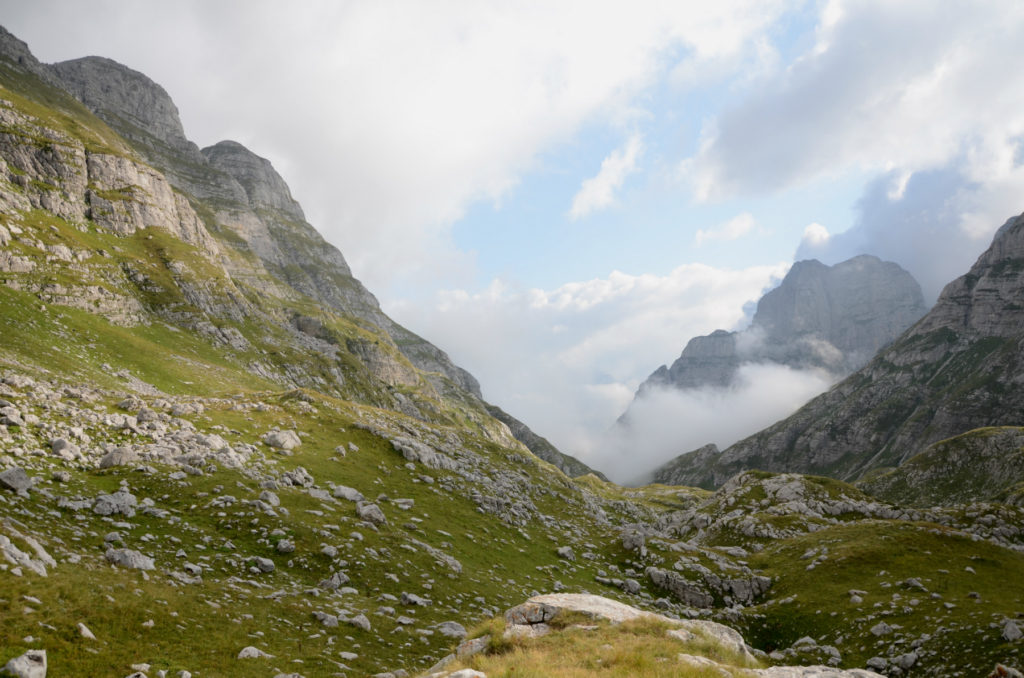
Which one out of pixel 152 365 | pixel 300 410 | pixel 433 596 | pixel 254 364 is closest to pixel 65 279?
pixel 152 365

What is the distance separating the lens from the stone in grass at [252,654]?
16469 millimetres

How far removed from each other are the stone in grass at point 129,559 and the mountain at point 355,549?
0.13 m

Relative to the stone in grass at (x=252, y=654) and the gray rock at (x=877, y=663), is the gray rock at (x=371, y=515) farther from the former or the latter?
the gray rock at (x=877, y=663)

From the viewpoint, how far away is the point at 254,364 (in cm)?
10706

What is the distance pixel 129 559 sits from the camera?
2028 centimetres

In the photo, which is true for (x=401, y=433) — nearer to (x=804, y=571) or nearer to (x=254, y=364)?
(x=804, y=571)

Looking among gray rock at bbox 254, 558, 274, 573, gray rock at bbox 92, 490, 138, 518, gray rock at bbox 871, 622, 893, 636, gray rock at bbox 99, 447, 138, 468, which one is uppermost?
gray rock at bbox 99, 447, 138, 468

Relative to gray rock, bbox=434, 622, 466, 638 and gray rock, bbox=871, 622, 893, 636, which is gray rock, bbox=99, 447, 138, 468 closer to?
gray rock, bbox=434, 622, 466, 638

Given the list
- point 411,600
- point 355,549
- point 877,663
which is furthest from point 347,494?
point 877,663

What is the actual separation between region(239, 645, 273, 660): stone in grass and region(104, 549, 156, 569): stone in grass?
7.37m

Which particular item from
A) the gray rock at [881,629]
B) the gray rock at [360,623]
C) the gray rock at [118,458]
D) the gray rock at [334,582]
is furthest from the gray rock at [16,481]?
the gray rock at [881,629]

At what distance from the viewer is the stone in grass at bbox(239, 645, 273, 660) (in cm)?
1647

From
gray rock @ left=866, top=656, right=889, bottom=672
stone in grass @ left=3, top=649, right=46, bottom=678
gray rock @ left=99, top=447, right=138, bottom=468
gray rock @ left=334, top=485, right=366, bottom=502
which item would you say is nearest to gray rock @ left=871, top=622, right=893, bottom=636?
gray rock @ left=866, top=656, right=889, bottom=672

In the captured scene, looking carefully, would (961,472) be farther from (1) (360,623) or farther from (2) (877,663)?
(1) (360,623)
